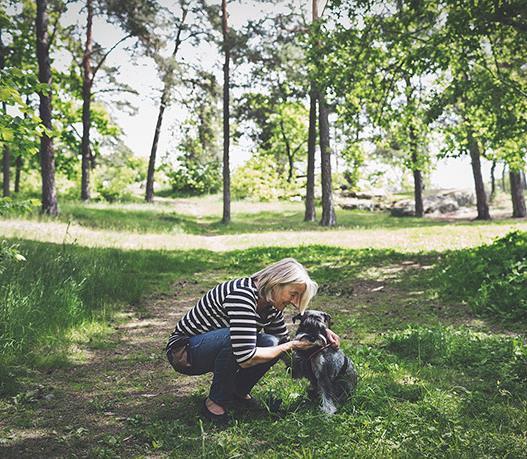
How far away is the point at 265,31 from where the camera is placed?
24.5 m

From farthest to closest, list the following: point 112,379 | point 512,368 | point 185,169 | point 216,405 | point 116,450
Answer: point 185,169 → point 112,379 → point 512,368 → point 216,405 → point 116,450

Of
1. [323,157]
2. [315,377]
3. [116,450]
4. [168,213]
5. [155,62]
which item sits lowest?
[116,450]

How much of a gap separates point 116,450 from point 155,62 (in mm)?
26194

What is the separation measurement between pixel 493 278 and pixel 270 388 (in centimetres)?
545

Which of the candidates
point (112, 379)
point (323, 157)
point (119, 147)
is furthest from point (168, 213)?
point (112, 379)

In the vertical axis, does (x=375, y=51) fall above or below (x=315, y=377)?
above

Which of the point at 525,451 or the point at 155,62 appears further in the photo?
the point at 155,62

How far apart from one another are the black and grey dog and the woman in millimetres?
111

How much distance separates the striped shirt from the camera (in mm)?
4008

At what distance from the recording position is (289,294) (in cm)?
402

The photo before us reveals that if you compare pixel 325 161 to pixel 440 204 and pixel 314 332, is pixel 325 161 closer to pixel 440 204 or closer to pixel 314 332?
pixel 440 204

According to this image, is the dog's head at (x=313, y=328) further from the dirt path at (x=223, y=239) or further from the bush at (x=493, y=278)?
the dirt path at (x=223, y=239)

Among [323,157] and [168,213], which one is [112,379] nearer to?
[323,157]

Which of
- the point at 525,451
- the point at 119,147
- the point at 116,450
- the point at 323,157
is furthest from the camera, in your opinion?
the point at 119,147
